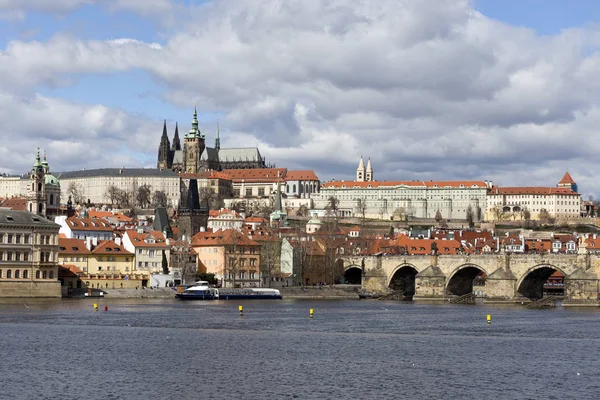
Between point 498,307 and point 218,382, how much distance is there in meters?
45.5

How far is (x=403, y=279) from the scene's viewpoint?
3964 inches

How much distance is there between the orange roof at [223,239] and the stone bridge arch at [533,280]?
965 inches

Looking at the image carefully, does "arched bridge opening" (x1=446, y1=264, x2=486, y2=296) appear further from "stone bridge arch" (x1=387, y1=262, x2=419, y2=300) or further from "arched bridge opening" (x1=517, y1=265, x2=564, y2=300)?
"arched bridge opening" (x1=517, y1=265, x2=564, y2=300)

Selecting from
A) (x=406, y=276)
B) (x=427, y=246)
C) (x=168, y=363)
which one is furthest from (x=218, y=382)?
(x=427, y=246)

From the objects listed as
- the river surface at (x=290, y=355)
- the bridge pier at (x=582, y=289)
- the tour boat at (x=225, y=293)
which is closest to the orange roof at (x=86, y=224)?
the tour boat at (x=225, y=293)

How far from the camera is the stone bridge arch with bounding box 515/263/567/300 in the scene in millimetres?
85375

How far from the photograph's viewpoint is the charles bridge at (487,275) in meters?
81.8

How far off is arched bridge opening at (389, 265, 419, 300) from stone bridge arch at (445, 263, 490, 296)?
5058 mm

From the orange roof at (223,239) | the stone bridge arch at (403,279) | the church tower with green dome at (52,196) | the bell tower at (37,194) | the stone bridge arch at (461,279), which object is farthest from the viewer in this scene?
the church tower with green dome at (52,196)

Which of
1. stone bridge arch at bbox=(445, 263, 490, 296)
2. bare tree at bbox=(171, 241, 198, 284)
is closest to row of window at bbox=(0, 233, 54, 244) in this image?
bare tree at bbox=(171, 241, 198, 284)

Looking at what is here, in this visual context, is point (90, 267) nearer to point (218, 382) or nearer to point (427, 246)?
point (427, 246)

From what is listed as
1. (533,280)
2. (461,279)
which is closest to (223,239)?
(461,279)

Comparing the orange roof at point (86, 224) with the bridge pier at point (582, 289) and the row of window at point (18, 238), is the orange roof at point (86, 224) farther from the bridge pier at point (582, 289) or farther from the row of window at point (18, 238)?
the bridge pier at point (582, 289)

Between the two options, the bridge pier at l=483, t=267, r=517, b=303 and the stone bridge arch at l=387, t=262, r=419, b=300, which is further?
the stone bridge arch at l=387, t=262, r=419, b=300
